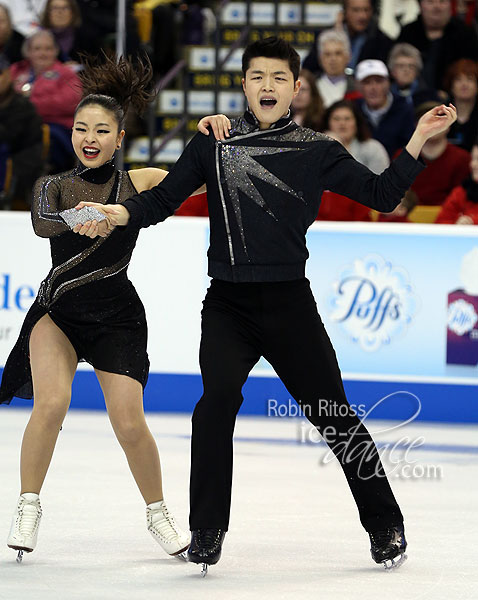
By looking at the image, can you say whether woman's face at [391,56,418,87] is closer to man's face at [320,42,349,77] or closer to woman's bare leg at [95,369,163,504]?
man's face at [320,42,349,77]

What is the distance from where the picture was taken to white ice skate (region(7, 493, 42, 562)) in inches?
143

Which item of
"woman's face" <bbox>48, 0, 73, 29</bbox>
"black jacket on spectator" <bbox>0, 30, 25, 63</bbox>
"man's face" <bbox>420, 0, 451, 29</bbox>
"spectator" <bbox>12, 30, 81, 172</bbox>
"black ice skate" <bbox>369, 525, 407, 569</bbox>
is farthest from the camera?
"black jacket on spectator" <bbox>0, 30, 25, 63</bbox>

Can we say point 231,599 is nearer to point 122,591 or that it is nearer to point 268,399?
point 122,591

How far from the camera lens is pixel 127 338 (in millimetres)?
3807

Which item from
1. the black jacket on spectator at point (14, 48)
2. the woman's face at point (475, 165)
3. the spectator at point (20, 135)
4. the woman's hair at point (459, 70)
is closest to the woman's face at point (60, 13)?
the black jacket on spectator at point (14, 48)

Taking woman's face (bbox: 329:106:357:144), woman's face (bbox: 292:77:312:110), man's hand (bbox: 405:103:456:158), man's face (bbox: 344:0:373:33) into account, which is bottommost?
woman's face (bbox: 329:106:357:144)

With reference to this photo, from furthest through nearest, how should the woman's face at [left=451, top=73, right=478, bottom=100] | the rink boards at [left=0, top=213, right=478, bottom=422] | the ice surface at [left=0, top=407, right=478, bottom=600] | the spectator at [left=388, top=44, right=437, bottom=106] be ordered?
1. the spectator at [left=388, top=44, right=437, bottom=106]
2. the woman's face at [left=451, top=73, right=478, bottom=100]
3. the rink boards at [left=0, top=213, right=478, bottom=422]
4. the ice surface at [left=0, top=407, right=478, bottom=600]

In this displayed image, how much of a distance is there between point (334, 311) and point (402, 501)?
82.7 inches

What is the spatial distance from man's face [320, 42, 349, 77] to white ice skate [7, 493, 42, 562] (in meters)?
5.70

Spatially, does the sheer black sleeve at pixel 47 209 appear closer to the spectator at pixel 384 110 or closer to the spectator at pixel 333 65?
the spectator at pixel 384 110

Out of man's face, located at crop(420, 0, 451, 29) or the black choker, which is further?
man's face, located at crop(420, 0, 451, 29)

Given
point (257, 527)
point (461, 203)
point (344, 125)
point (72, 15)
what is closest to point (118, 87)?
point (257, 527)

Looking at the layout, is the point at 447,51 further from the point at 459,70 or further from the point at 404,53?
the point at 459,70

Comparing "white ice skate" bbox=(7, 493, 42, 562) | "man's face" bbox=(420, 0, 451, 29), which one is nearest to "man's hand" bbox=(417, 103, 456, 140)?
"white ice skate" bbox=(7, 493, 42, 562)
